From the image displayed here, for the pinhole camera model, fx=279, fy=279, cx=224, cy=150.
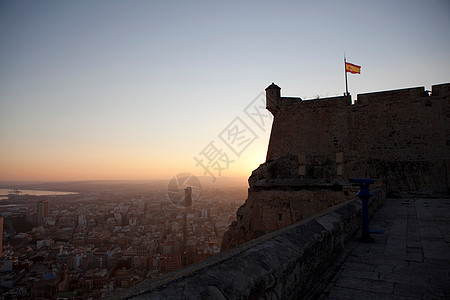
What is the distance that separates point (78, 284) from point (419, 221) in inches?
498

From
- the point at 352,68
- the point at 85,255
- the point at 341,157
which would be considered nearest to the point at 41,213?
the point at 85,255

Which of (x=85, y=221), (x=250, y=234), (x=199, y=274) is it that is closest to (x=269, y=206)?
(x=250, y=234)

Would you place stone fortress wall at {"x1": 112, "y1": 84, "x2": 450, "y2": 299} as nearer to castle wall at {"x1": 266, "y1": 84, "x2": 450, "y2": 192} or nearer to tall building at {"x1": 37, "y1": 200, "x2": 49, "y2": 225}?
castle wall at {"x1": 266, "y1": 84, "x2": 450, "y2": 192}

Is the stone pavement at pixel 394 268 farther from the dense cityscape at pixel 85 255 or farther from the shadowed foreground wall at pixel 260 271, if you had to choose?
the dense cityscape at pixel 85 255

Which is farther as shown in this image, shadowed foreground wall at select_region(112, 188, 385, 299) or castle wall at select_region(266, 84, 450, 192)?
castle wall at select_region(266, 84, 450, 192)

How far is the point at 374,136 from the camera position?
1689 cm

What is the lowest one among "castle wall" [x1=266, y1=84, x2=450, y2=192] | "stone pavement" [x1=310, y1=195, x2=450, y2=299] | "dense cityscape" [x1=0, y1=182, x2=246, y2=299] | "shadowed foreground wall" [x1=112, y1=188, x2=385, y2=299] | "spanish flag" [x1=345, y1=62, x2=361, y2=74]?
"dense cityscape" [x1=0, y1=182, x2=246, y2=299]

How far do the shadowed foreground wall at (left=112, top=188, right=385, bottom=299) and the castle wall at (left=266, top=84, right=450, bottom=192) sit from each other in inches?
538

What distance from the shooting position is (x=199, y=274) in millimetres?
1436

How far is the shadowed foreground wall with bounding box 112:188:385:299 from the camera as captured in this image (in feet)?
4.28

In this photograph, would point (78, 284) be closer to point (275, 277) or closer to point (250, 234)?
point (250, 234)

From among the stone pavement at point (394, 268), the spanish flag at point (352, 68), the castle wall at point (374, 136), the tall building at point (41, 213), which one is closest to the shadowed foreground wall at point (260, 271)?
the stone pavement at point (394, 268)

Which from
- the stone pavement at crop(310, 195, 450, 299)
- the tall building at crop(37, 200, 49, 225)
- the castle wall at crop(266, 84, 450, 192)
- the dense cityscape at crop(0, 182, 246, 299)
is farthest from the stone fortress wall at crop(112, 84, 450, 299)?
the tall building at crop(37, 200, 49, 225)

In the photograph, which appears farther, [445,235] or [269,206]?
[269,206]
